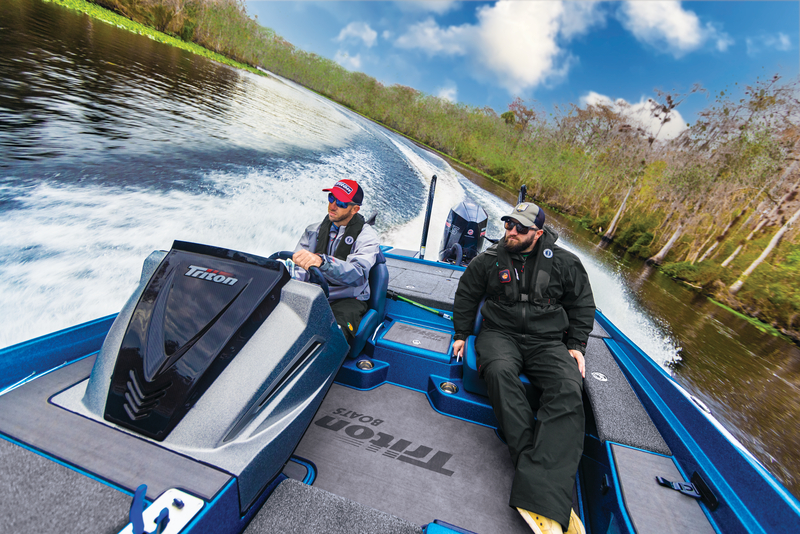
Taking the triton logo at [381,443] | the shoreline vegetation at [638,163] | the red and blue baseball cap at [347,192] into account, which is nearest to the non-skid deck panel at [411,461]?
the triton logo at [381,443]

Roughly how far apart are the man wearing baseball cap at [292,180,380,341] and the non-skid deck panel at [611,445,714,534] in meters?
1.45

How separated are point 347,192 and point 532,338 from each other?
4.60 feet

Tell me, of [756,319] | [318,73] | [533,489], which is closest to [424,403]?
[533,489]

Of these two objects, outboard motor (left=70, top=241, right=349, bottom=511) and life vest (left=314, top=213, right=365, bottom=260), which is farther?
life vest (left=314, top=213, right=365, bottom=260)

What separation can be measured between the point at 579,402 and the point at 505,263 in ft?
2.83

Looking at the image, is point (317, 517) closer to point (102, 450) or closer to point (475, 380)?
point (102, 450)

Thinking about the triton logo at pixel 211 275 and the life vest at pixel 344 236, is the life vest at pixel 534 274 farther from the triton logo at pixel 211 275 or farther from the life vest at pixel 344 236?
the triton logo at pixel 211 275

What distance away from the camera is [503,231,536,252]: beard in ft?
7.06

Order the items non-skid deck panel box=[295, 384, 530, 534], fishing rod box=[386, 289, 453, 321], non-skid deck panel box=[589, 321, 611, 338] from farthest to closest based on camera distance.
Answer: fishing rod box=[386, 289, 453, 321] → non-skid deck panel box=[589, 321, 611, 338] → non-skid deck panel box=[295, 384, 530, 534]

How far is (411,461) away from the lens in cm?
175

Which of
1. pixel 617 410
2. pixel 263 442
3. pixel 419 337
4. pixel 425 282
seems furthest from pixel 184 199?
pixel 617 410

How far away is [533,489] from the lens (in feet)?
4.73

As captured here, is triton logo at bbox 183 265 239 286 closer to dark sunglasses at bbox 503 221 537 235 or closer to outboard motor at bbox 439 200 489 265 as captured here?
dark sunglasses at bbox 503 221 537 235

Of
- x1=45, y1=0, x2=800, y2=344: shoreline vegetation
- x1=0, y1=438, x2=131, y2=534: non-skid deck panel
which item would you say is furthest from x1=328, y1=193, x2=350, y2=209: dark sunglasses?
x1=45, y1=0, x2=800, y2=344: shoreline vegetation
